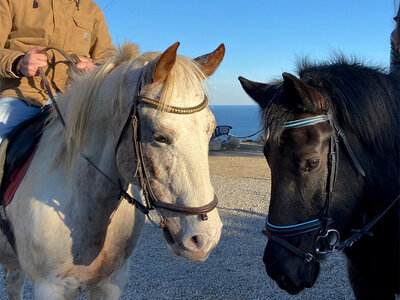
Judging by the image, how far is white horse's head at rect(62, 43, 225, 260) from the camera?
1.42m

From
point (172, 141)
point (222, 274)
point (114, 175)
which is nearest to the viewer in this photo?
point (172, 141)

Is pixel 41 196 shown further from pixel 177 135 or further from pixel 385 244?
pixel 385 244

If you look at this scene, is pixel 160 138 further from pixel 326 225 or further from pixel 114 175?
pixel 326 225

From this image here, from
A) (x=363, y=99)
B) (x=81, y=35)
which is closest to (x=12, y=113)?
(x=81, y=35)

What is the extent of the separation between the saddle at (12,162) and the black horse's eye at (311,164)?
168 cm

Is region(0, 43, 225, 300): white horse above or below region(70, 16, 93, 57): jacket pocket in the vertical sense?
below

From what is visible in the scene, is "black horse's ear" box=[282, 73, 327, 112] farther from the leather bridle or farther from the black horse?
the leather bridle

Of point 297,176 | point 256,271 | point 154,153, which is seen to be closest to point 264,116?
point 297,176

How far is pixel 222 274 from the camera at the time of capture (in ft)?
14.0

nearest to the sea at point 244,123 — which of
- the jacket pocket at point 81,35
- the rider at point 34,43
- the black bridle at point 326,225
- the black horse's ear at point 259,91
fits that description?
the black horse's ear at point 259,91

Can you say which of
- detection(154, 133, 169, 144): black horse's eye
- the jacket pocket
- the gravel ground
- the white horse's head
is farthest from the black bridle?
the gravel ground

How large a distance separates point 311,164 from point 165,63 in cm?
89

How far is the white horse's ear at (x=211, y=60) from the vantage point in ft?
5.82

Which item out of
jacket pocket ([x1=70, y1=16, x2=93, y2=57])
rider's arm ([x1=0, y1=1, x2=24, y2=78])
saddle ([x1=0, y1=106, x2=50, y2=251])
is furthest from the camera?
jacket pocket ([x1=70, y1=16, x2=93, y2=57])
